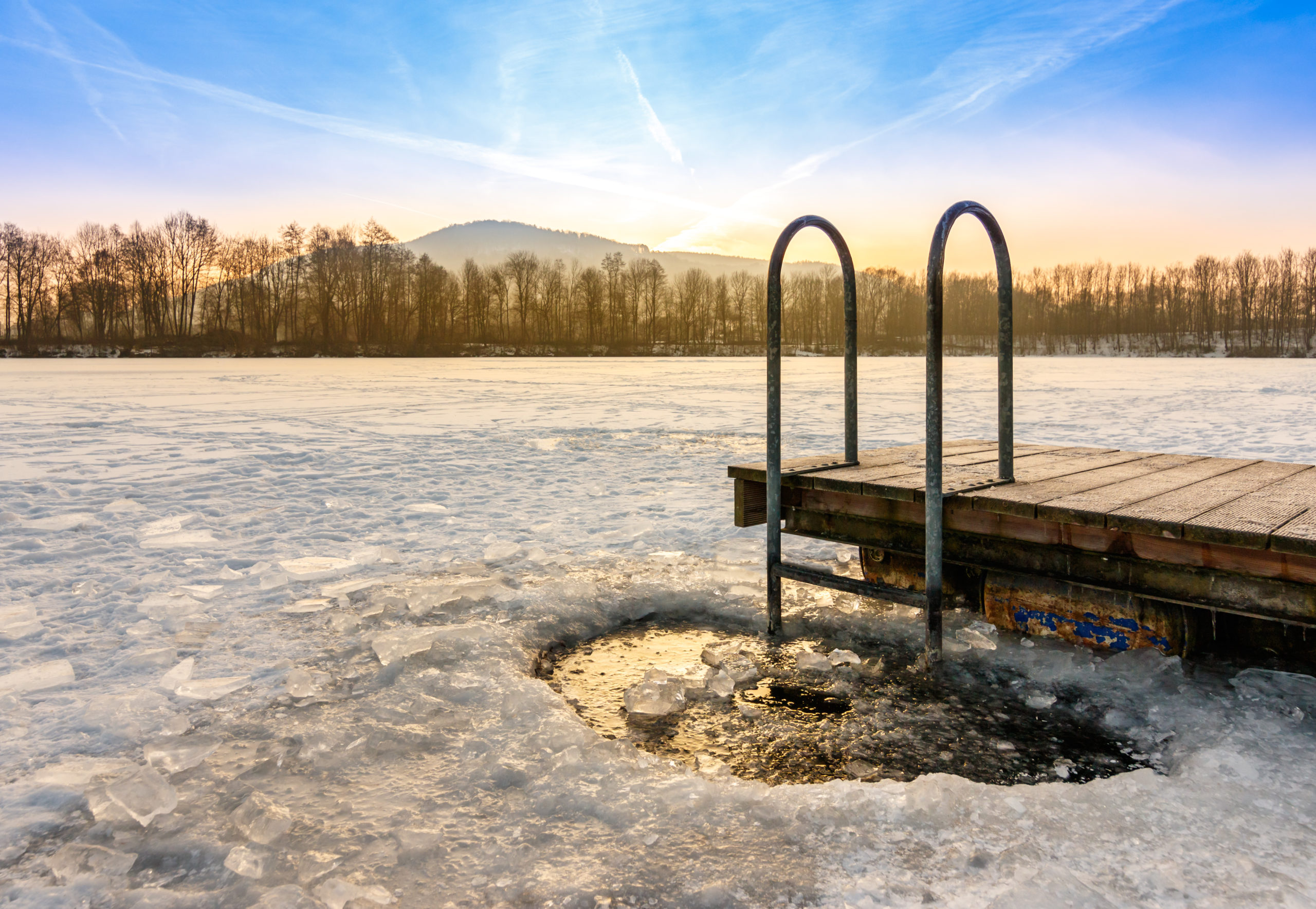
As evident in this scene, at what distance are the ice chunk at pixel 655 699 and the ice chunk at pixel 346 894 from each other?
44.3 inches

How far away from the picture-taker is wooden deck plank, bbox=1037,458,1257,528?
2.71 meters

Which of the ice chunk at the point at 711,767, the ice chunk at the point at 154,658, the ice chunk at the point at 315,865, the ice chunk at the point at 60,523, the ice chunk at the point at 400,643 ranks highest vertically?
the ice chunk at the point at 60,523

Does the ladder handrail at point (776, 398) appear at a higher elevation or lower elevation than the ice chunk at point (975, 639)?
higher

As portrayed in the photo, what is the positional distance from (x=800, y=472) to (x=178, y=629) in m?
2.85

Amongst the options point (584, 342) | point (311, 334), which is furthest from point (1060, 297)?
point (311, 334)

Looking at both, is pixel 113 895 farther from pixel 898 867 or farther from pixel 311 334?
pixel 311 334

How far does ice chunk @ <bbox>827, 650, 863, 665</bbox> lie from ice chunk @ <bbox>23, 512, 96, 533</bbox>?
16.0ft

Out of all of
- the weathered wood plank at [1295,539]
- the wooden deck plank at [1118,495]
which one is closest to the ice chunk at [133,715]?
the wooden deck plank at [1118,495]

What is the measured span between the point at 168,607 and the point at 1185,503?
14.2 feet

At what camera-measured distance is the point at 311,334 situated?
70062mm

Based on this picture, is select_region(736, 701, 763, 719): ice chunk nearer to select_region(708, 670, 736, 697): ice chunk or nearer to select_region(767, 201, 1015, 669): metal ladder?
select_region(708, 670, 736, 697): ice chunk

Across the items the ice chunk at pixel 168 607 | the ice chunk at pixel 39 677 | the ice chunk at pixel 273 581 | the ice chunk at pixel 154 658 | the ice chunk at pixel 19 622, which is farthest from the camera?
the ice chunk at pixel 273 581

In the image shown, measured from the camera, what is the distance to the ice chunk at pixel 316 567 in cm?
421

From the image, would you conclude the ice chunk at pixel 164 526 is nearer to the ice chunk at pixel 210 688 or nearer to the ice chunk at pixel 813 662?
the ice chunk at pixel 210 688
